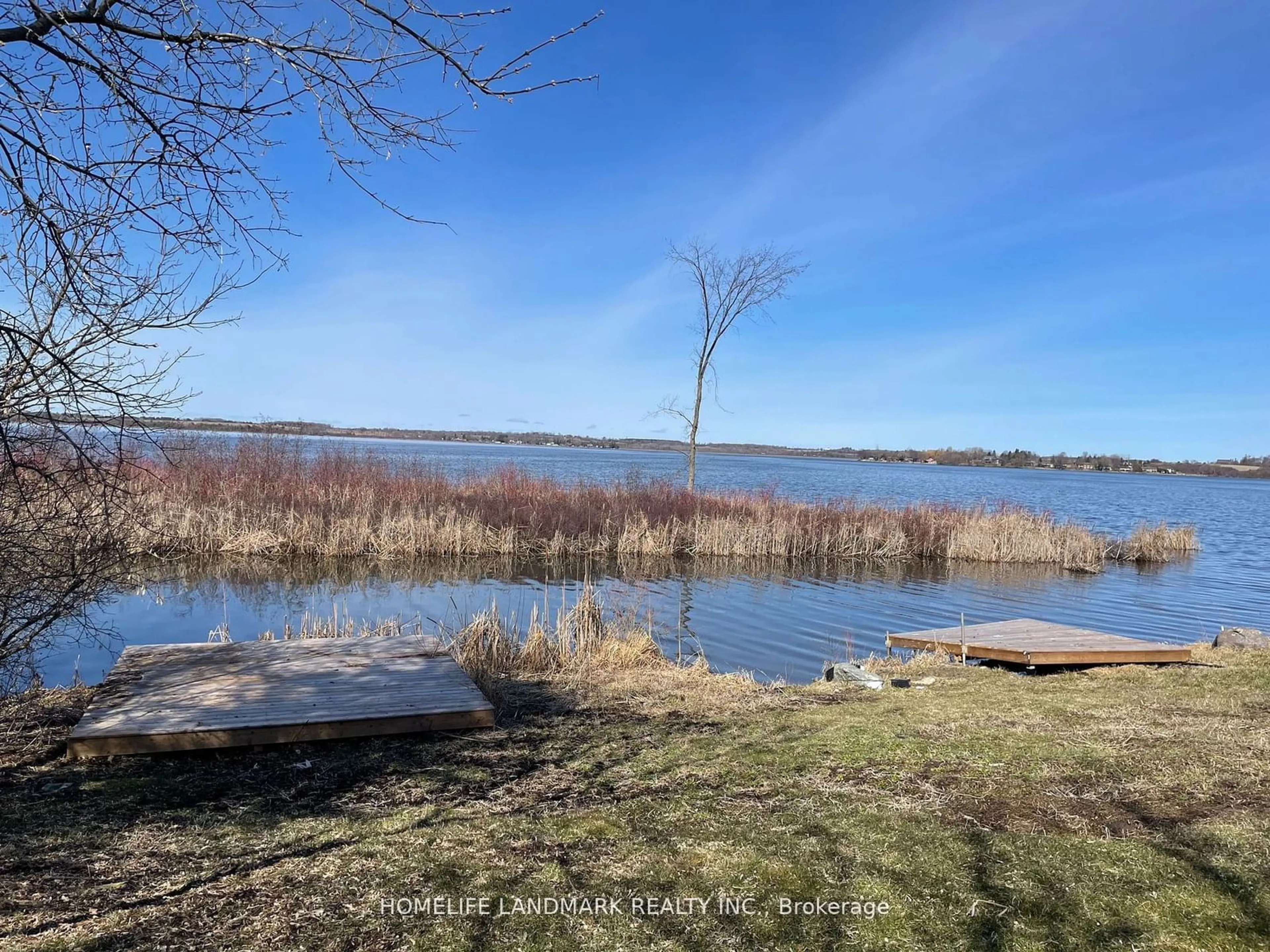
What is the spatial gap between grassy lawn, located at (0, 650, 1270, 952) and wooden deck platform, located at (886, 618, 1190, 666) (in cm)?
257

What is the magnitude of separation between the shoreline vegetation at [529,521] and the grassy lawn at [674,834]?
474 inches

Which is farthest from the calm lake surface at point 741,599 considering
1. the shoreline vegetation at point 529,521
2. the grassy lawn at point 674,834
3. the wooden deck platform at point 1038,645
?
the grassy lawn at point 674,834

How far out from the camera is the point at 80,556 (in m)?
5.46

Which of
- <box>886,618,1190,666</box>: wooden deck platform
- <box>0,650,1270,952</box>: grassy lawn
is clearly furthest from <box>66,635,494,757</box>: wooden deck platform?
<box>886,618,1190,666</box>: wooden deck platform

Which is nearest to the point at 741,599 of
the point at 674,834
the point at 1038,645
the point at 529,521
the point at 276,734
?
the point at 1038,645

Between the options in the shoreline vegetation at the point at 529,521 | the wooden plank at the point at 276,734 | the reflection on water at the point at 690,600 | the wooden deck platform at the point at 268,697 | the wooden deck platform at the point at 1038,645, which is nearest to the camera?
the wooden plank at the point at 276,734

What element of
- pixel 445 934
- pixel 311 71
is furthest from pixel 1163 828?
pixel 311 71

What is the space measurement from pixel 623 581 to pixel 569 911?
13941 mm

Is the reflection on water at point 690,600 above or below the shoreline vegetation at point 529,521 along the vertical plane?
below

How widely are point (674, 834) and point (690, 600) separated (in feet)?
37.3

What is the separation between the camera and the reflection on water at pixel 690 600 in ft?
37.2

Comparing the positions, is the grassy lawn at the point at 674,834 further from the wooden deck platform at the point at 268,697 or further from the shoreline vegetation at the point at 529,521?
the shoreline vegetation at the point at 529,521

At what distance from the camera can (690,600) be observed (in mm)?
15031

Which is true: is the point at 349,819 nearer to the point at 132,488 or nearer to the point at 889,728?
the point at 889,728
